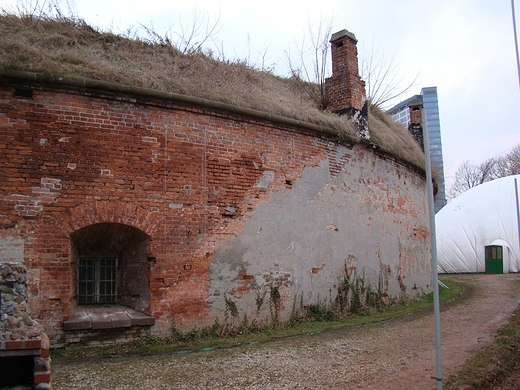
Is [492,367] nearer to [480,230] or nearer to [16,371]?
[16,371]

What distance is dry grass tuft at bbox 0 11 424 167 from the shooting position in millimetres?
7801

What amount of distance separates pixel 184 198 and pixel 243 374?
3384 mm

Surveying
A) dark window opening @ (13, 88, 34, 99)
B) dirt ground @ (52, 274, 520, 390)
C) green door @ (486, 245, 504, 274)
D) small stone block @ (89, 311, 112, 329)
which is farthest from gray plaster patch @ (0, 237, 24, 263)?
green door @ (486, 245, 504, 274)

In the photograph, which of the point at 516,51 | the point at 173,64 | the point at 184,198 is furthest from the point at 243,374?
the point at 173,64

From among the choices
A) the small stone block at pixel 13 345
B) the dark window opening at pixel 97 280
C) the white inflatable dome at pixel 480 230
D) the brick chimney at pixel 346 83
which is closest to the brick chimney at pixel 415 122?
the brick chimney at pixel 346 83

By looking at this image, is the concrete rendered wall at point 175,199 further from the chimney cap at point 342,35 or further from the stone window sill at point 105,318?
the chimney cap at point 342,35

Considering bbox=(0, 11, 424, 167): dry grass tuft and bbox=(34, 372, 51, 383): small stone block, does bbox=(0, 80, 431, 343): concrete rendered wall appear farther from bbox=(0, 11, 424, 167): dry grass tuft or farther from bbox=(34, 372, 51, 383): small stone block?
bbox=(34, 372, 51, 383): small stone block

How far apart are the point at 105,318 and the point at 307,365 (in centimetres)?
331

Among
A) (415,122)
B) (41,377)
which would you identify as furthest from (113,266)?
(415,122)

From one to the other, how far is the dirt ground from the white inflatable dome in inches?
738

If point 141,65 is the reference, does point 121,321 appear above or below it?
below

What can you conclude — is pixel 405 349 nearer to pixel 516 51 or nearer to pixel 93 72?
pixel 516 51

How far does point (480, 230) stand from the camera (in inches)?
1030

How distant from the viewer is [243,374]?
5848 mm
